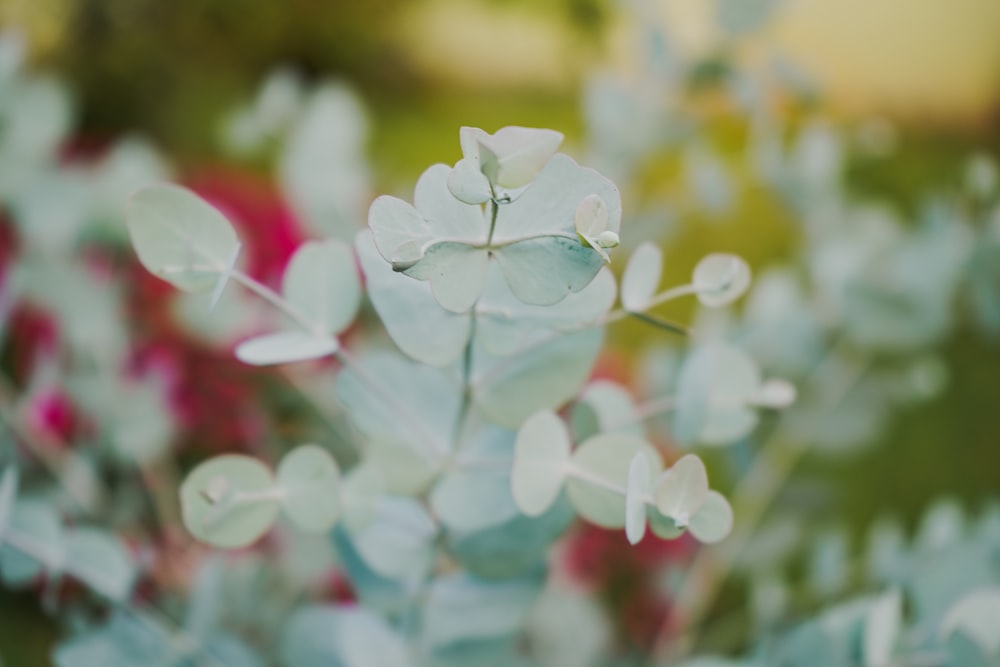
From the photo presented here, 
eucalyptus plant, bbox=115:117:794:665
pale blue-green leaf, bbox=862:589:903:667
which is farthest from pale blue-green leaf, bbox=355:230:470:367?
pale blue-green leaf, bbox=862:589:903:667

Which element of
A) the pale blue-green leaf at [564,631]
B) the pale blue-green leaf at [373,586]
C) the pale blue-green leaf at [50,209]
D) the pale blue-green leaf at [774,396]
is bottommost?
the pale blue-green leaf at [373,586]

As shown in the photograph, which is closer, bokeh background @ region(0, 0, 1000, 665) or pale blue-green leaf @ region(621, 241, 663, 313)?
pale blue-green leaf @ region(621, 241, 663, 313)

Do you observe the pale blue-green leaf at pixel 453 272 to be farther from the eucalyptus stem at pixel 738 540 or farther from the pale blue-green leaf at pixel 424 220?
the eucalyptus stem at pixel 738 540

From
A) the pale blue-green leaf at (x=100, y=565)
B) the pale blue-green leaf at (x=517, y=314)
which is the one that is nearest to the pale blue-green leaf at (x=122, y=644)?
the pale blue-green leaf at (x=100, y=565)

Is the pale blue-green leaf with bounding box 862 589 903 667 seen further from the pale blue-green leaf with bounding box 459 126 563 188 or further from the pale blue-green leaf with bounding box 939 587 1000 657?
the pale blue-green leaf with bounding box 459 126 563 188

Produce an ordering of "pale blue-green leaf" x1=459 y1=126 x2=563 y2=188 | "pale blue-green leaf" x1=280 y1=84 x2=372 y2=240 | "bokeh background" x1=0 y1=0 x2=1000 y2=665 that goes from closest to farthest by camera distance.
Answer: "pale blue-green leaf" x1=459 y1=126 x2=563 y2=188
"pale blue-green leaf" x1=280 y1=84 x2=372 y2=240
"bokeh background" x1=0 y1=0 x2=1000 y2=665

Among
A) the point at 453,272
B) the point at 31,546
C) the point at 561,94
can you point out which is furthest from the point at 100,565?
the point at 561,94

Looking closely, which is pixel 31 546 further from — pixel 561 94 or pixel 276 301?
pixel 561 94
